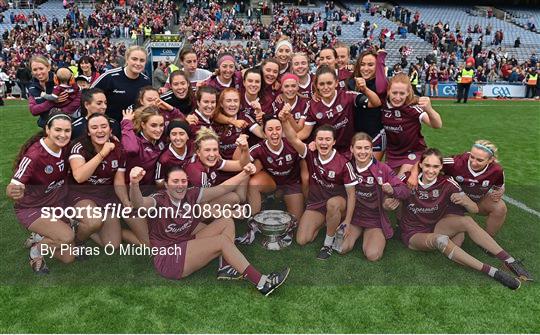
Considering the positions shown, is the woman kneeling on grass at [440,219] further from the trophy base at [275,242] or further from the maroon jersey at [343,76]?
the maroon jersey at [343,76]

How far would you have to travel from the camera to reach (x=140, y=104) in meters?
4.81

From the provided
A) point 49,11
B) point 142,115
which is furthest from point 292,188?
point 49,11

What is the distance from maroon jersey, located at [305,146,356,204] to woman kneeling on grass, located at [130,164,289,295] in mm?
1156

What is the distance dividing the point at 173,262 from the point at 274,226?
1109mm

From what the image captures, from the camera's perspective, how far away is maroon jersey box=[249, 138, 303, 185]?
4.84m

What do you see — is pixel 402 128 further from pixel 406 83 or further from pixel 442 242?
pixel 442 242

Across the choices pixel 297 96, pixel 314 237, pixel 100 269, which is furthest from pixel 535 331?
pixel 100 269

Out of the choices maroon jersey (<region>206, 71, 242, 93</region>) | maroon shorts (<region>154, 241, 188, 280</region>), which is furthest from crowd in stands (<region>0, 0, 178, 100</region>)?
maroon shorts (<region>154, 241, 188, 280</region>)

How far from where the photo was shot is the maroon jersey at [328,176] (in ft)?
14.8

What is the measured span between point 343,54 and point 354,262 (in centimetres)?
279

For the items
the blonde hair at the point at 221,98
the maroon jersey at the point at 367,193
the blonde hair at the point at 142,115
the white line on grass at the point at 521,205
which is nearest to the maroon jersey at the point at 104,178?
the blonde hair at the point at 142,115

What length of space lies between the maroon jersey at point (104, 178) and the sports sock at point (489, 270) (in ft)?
11.6

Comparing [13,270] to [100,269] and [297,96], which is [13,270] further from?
[297,96]

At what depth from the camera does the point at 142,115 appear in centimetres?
437
